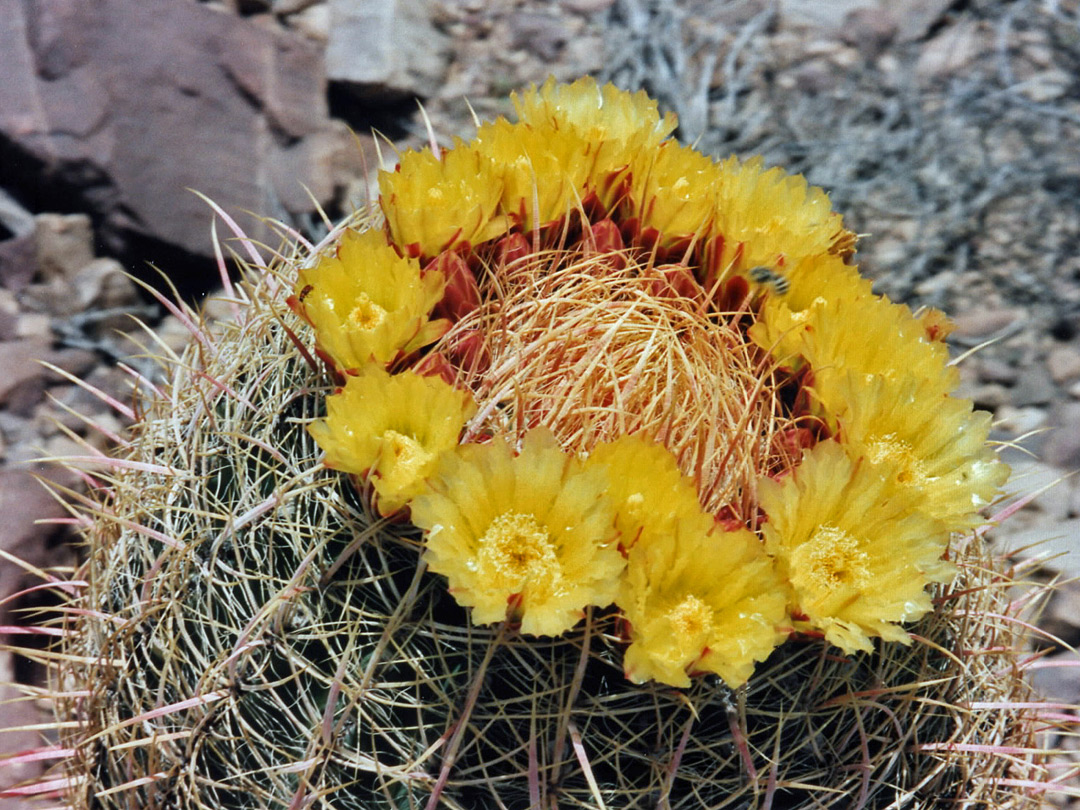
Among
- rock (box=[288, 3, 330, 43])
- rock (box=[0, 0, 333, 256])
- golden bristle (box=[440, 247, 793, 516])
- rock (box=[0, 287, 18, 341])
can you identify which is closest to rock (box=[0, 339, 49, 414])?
rock (box=[0, 287, 18, 341])

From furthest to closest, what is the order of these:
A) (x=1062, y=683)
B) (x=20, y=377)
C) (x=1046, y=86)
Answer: (x=1046, y=86), (x=20, y=377), (x=1062, y=683)

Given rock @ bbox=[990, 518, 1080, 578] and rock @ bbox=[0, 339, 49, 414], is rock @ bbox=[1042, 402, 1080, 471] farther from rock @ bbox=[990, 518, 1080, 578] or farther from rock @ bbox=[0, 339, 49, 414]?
rock @ bbox=[0, 339, 49, 414]

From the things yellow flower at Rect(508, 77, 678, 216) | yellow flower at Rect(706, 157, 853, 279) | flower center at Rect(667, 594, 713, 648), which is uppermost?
yellow flower at Rect(508, 77, 678, 216)

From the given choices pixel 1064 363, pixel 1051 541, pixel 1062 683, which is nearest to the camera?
pixel 1062 683

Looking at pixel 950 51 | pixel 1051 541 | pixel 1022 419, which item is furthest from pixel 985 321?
pixel 950 51

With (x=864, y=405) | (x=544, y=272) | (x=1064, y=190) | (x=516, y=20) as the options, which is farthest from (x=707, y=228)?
(x=516, y=20)

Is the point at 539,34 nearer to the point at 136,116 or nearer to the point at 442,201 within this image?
the point at 136,116
